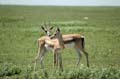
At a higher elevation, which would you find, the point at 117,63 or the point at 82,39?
the point at 82,39

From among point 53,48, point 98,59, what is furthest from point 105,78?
point 98,59

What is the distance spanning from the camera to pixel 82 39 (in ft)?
43.5

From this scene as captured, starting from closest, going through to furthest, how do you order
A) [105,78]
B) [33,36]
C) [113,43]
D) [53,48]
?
[105,78]
[53,48]
[113,43]
[33,36]

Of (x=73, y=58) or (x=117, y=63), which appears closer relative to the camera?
(x=117, y=63)

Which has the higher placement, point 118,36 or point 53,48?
point 53,48

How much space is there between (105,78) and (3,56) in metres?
6.52

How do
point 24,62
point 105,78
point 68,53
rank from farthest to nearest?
point 68,53 → point 24,62 → point 105,78

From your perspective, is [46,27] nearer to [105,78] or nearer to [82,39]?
[82,39]

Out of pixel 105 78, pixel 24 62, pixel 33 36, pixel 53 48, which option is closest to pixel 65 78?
pixel 105 78

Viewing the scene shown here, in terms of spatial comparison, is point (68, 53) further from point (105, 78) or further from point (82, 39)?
point (105, 78)

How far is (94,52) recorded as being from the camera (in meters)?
17.1

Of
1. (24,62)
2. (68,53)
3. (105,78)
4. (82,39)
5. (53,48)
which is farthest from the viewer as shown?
(68,53)

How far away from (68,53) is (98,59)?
213 cm

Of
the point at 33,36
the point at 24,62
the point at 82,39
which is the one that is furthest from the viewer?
the point at 33,36
